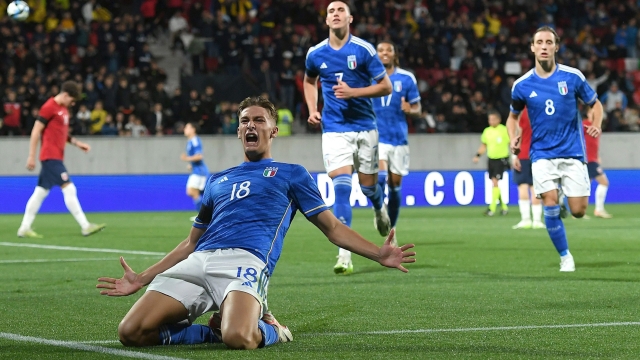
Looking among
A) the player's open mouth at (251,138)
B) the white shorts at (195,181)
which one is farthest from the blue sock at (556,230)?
the white shorts at (195,181)

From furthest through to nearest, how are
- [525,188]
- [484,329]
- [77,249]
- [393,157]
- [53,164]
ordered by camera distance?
1. [525,188]
2. [53,164]
3. [77,249]
4. [393,157]
5. [484,329]

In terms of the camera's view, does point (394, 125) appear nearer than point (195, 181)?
Yes

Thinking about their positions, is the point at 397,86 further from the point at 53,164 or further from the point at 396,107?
the point at 53,164

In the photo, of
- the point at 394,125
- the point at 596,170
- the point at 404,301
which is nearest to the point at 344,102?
the point at 394,125

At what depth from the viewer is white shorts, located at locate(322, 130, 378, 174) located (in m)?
10.4

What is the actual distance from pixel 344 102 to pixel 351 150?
0.47 meters

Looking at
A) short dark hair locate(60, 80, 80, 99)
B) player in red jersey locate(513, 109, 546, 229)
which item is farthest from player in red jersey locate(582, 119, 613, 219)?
short dark hair locate(60, 80, 80, 99)

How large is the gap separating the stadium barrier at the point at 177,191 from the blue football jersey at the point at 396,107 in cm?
993

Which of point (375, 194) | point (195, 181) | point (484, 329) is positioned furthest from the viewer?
point (195, 181)

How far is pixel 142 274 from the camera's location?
228 inches

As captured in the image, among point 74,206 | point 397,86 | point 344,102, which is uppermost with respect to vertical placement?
point 397,86

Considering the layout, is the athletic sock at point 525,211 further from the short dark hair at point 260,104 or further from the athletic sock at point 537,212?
the short dark hair at point 260,104

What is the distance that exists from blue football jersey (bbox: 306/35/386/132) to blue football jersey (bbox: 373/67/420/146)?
253 cm

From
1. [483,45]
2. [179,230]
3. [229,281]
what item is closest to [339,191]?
[229,281]
